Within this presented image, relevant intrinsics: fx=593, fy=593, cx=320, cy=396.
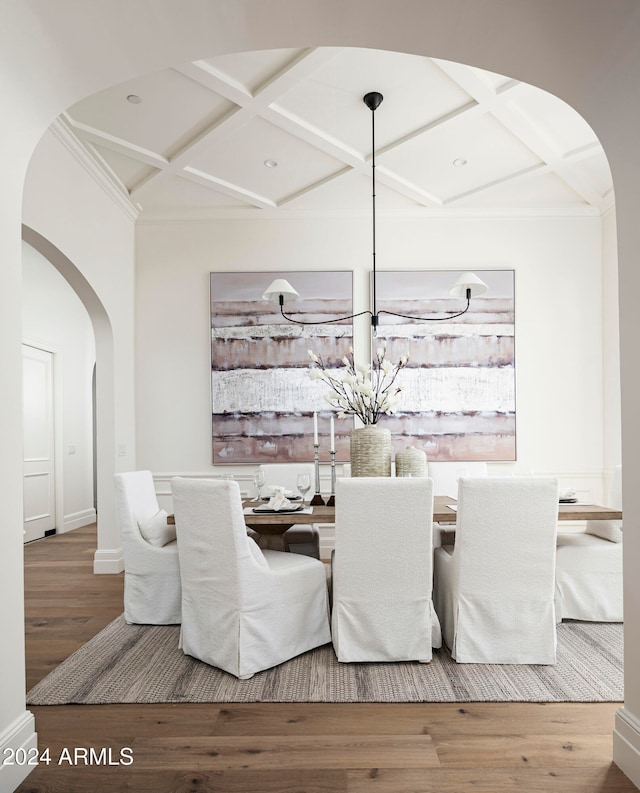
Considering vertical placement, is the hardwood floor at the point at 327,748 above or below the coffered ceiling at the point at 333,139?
below

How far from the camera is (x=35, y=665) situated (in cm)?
285

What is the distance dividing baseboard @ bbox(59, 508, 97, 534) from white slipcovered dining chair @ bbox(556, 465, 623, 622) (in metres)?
5.67

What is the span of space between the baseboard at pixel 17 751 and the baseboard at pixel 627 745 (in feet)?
6.33

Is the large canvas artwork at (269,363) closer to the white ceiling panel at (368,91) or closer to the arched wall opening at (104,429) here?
the arched wall opening at (104,429)

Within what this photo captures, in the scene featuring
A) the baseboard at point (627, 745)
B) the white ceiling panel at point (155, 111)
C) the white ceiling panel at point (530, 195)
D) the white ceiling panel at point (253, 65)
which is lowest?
the baseboard at point (627, 745)

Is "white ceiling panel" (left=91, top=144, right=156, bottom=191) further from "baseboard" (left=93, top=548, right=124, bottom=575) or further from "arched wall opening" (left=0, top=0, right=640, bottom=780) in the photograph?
"baseboard" (left=93, top=548, right=124, bottom=575)

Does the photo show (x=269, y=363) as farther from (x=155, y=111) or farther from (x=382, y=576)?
(x=382, y=576)

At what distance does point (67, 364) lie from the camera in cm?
731

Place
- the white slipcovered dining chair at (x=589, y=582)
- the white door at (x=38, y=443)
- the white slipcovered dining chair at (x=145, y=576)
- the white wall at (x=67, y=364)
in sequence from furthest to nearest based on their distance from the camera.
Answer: the white wall at (x=67, y=364), the white door at (x=38, y=443), the white slipcovered dining chair at (x=145, y=576), the white slipcovered dining chair at (x=589, y=582)

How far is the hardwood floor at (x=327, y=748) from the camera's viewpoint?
1.86 m

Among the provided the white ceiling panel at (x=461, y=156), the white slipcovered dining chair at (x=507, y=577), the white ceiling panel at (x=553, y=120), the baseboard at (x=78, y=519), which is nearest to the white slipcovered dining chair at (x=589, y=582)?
the white slipcovered dining chair at (x=507, y=577)

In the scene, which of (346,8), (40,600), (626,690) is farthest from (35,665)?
(346,8)

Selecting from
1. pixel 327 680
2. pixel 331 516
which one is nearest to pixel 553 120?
pixel 331 516

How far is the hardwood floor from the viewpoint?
186 centimetres
